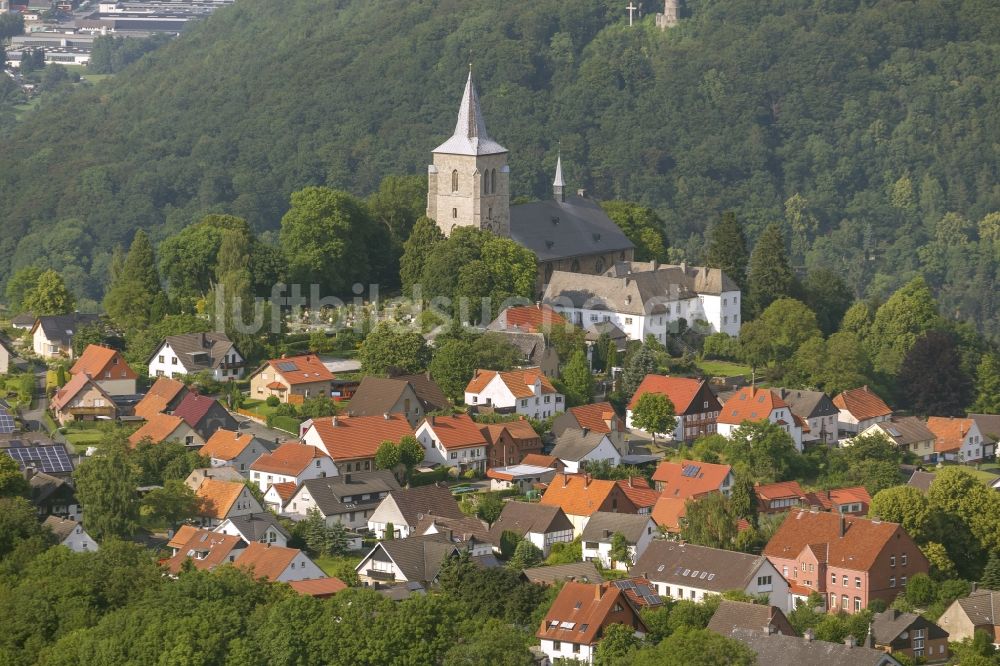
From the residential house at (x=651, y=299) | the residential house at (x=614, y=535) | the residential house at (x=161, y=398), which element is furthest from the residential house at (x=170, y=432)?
the residential house at (x=651, y=299)

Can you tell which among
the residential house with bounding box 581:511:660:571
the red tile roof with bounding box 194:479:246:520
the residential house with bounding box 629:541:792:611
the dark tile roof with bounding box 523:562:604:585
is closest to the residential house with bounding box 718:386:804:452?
the residential house with bounding box 581:511:660:571

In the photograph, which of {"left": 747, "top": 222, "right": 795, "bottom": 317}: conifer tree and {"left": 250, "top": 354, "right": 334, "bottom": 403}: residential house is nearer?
{"left": 250, "top": 354, "right": 334, "bottom": 403}: residential house

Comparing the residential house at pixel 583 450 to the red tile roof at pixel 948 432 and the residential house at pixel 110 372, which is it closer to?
the red tile roof at pixel 948 432

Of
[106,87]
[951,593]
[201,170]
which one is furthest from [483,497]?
[106,87]

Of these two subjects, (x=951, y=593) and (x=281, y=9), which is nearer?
(x=951, y=593)

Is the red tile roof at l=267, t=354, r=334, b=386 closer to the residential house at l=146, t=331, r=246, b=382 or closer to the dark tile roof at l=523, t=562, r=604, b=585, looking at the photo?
the residential house at l=146, t=331, r=246, b=382

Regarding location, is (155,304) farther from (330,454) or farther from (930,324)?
(930,324)

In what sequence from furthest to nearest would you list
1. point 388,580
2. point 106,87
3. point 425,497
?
point 106,87
point 425,497
point 388,580
